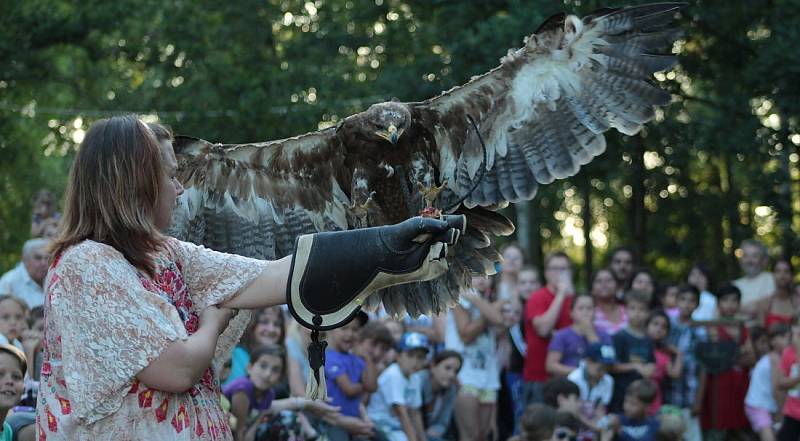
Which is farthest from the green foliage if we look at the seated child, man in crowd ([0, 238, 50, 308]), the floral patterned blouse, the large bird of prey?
the floral patterned blouse

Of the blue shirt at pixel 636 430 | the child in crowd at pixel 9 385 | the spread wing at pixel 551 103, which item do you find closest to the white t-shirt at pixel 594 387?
the blue shirt at pixel 636 430

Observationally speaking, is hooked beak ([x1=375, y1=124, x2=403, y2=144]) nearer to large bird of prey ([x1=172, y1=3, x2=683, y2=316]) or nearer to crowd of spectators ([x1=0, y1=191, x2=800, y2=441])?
large bird of prey ([x1=172, y1=3, x2=683, y2=316])

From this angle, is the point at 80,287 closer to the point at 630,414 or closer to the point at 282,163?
the point at 282,163

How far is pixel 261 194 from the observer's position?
20.6 feet

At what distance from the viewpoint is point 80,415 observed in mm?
2537

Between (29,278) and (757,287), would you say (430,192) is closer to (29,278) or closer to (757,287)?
(29,278)

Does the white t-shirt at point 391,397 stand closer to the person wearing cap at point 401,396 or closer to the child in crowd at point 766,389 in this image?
the person wearing cap at point 401,396

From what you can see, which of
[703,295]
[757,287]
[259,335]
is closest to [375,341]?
[259,335]

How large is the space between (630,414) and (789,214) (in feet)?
12.6

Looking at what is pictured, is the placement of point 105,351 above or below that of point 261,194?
below

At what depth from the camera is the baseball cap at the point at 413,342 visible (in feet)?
25.3

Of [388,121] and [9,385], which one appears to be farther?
[388,121]

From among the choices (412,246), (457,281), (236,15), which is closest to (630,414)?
(457,281)

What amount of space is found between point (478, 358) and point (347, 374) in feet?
5.33
